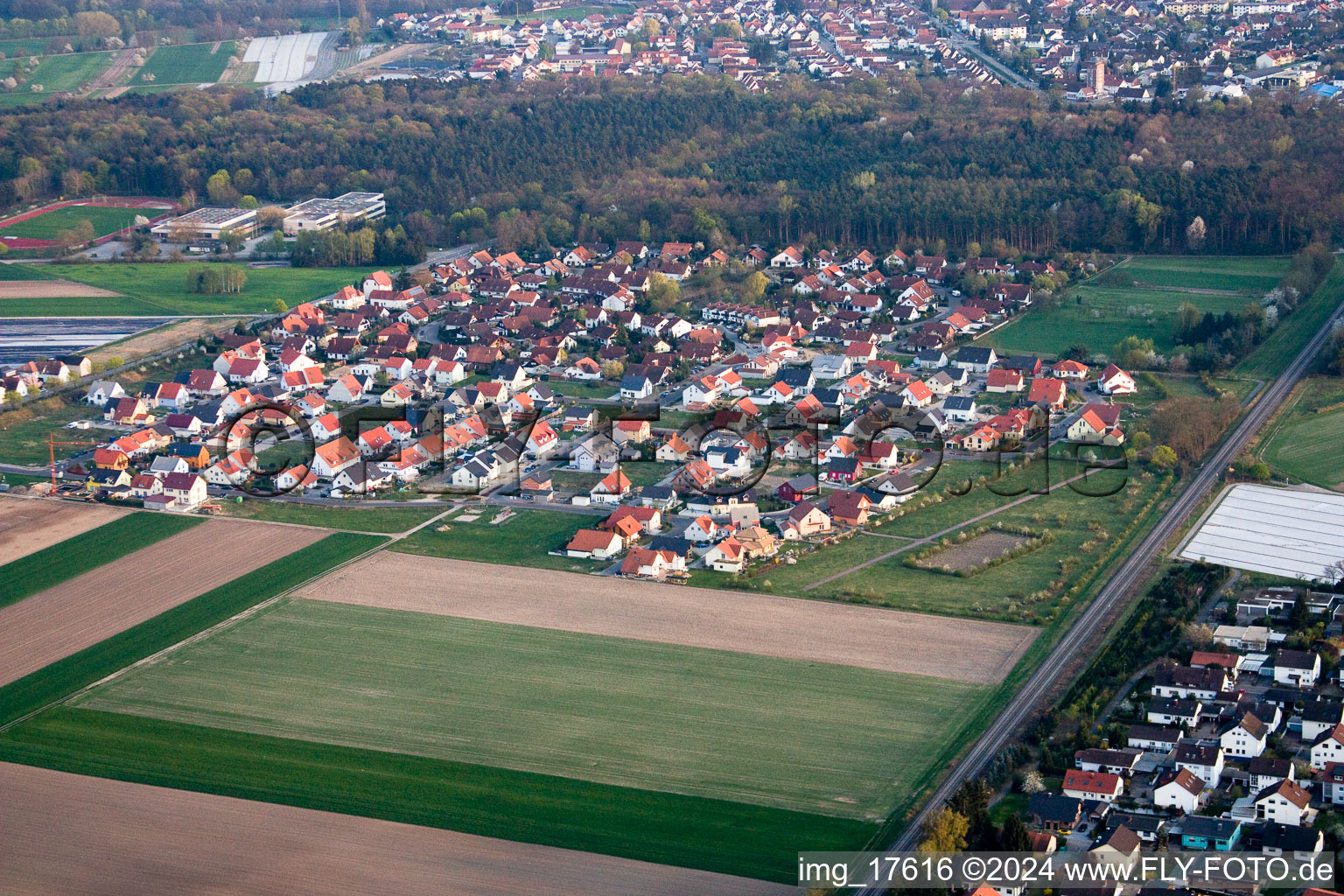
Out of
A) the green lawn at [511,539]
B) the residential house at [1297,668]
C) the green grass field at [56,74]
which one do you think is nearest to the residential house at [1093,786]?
the residential house at [1297,668]

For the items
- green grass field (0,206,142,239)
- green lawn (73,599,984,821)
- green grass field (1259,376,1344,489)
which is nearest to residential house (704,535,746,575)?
green lawn (73,599,984,821)

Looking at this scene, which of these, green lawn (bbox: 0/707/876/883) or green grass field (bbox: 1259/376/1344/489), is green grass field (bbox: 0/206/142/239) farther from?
green grass field (bbox: 1259/376/1344/489)

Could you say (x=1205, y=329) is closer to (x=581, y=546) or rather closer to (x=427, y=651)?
(x=581, y=546)

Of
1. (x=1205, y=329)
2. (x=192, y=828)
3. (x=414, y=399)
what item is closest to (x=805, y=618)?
(x=192, y=828)

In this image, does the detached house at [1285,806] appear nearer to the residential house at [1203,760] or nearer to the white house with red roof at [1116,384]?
the residential house at [1203,760]

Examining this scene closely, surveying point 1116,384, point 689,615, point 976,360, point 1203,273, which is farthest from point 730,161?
point 689,615

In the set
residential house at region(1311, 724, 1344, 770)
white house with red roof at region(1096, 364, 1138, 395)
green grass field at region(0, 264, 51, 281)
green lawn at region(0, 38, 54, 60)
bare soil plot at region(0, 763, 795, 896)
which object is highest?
green lawn at region(0, 38, 54, 60)

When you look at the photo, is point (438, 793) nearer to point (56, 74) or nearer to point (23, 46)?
point (56, 74)
